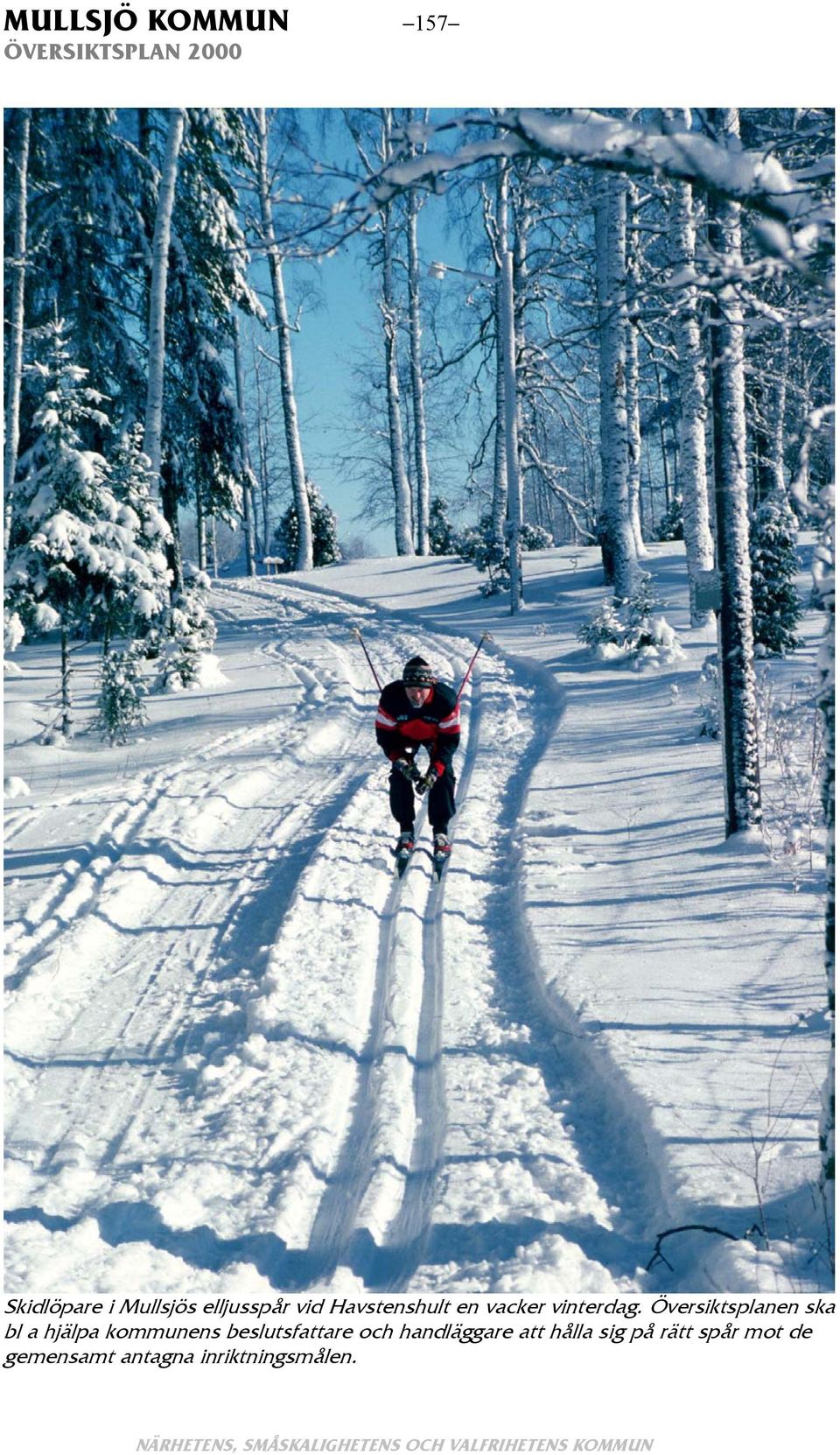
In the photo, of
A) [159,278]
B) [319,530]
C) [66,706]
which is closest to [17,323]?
[159,278]

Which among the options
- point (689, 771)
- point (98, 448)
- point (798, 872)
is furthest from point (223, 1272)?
point (98, 448)

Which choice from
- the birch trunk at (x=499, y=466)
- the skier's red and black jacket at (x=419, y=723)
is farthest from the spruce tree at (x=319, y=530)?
the skier's red and black jacket at (x=419, y=723)

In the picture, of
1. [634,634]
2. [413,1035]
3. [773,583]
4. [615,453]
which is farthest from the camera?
[615,453]

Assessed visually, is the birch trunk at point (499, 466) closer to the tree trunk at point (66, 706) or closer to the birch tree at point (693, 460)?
the birch tree at point (693, 460)

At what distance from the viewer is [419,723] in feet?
25.7

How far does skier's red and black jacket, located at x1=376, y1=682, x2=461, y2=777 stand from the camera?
775 centimetres

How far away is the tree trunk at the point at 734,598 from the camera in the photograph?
734cm

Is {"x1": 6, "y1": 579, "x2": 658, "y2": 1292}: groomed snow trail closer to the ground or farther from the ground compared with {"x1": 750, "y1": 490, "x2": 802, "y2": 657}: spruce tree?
closer to the ground

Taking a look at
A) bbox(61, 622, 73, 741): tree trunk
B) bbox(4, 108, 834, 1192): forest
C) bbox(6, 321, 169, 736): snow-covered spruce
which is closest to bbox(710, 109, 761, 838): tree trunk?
bbox(4, 108, 834, 1192): forest

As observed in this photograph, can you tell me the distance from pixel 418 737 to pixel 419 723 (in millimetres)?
139

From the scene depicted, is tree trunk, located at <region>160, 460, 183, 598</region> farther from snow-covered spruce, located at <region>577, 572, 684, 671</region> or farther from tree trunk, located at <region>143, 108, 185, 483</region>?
snow-covered spruce, located at <region>577, 572, 684, 671</region>

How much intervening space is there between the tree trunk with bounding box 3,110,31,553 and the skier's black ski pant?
893 cm
